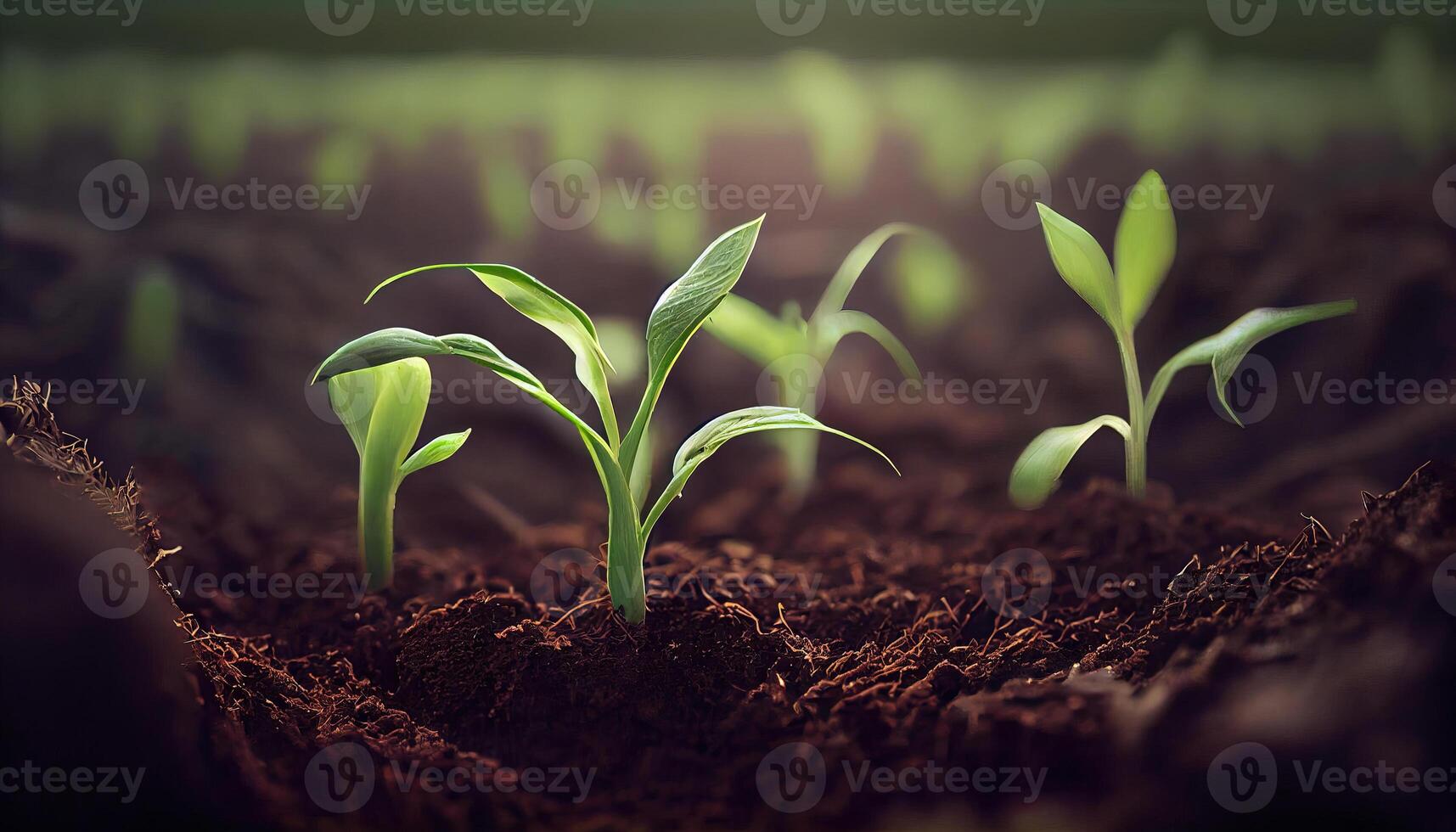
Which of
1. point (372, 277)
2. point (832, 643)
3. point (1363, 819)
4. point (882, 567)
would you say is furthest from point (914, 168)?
point (1363, 819)

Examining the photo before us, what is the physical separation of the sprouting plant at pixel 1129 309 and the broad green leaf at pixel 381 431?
33.6 inches

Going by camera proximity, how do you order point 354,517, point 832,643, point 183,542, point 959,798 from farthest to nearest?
point 354,517, point 183,542, point 832,643, point 959,798

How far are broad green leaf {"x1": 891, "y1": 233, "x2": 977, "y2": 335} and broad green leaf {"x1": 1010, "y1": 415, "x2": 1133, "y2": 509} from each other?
0.88ft

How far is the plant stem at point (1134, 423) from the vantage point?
1.19 meters

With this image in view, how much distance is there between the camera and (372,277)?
1.28 m

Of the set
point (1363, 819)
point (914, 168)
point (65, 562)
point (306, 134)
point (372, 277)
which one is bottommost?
point (1363, 819)

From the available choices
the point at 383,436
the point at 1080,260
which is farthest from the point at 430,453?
the point at 1080,260

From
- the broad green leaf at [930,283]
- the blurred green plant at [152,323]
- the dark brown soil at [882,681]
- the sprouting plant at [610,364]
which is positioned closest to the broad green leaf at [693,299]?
the sprouting plant at [610,364]

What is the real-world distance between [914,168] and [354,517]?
1045mm

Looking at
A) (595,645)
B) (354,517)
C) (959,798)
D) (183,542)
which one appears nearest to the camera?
(959,798)

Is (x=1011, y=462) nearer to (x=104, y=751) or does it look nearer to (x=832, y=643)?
(x=832, y=643)

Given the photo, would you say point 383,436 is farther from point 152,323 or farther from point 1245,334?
point 1245,334

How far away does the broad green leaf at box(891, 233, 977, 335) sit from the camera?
51.9 inches

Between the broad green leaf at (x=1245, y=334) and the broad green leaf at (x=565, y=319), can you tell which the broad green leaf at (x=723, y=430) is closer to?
the broad green leaf at (x=565, y=319)
